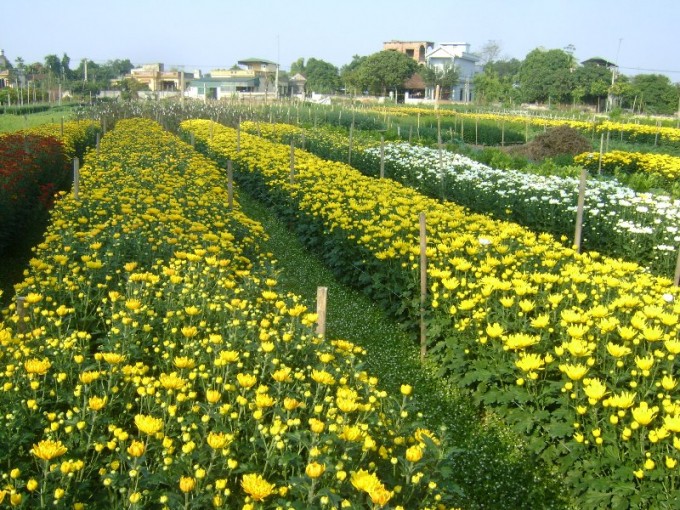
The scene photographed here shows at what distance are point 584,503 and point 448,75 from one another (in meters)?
57.9

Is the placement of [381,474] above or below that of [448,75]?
below

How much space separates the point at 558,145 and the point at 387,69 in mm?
42729

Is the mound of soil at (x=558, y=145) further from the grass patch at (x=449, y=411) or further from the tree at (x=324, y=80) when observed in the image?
the tree at (x=324, y=80)

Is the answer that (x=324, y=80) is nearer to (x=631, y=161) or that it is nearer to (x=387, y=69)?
(x=387, y=69)

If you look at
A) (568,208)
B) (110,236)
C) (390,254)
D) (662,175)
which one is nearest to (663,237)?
(568,208)

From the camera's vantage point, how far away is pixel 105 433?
2.98 meters

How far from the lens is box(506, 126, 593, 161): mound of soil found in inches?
806

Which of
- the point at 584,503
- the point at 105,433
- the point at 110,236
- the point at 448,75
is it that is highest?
the point at 448,75

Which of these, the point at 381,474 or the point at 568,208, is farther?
the point at 568,208

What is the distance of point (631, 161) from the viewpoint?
59.7ft

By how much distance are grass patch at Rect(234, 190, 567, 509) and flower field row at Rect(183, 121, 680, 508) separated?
166 mm

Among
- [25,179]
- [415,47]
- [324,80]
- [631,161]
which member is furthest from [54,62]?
[25,179]

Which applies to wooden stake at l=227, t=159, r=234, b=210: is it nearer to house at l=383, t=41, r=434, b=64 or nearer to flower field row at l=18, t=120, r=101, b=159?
flower field row at l=18, t=120, r=101, b=159

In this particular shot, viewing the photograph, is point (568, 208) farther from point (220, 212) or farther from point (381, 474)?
point (381, 474)
